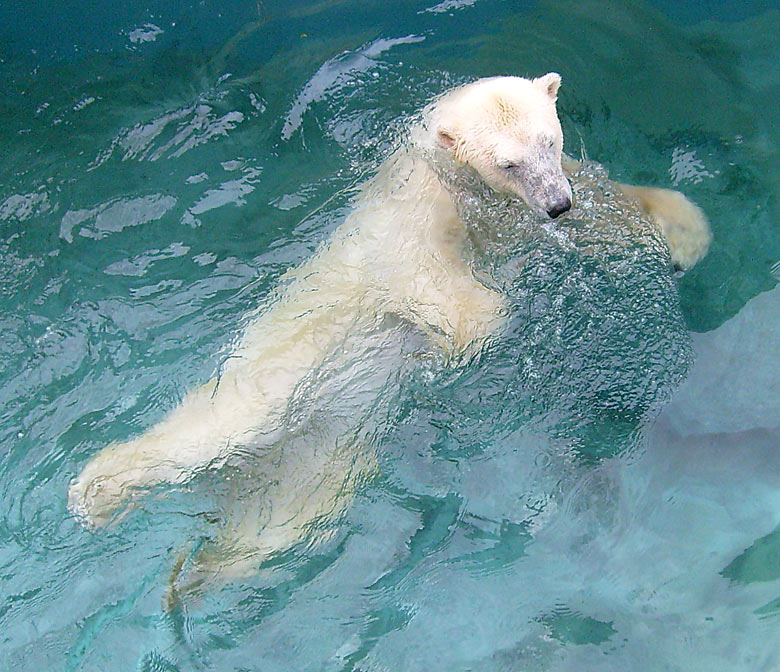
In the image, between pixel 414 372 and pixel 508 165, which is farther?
pixel 414 372

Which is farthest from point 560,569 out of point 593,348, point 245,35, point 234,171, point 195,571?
point 245,35

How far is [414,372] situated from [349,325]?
1.35 feet

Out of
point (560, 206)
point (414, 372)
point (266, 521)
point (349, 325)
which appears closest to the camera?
point (560, 206)

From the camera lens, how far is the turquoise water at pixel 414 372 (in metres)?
3.64

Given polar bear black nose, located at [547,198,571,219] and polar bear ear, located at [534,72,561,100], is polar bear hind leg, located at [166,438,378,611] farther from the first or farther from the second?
polar bear ear, located at [534,72,561,100]

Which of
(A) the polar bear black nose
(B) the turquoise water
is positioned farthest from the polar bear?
(B) the turquoise water

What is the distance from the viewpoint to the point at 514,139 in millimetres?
3260

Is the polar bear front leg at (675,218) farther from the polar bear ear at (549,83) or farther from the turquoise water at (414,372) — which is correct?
the polar bear ear at (549,83)

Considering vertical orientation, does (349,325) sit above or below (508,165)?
below

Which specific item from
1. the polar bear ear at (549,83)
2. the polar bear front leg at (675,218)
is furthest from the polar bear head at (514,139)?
the polar bear front leg at (675,218)

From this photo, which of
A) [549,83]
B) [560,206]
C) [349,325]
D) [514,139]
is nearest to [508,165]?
[514,139]

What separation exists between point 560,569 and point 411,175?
1.88 meters

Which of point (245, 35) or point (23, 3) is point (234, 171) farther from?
point (23, 3)

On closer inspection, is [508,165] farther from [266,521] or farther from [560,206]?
[266,521]
